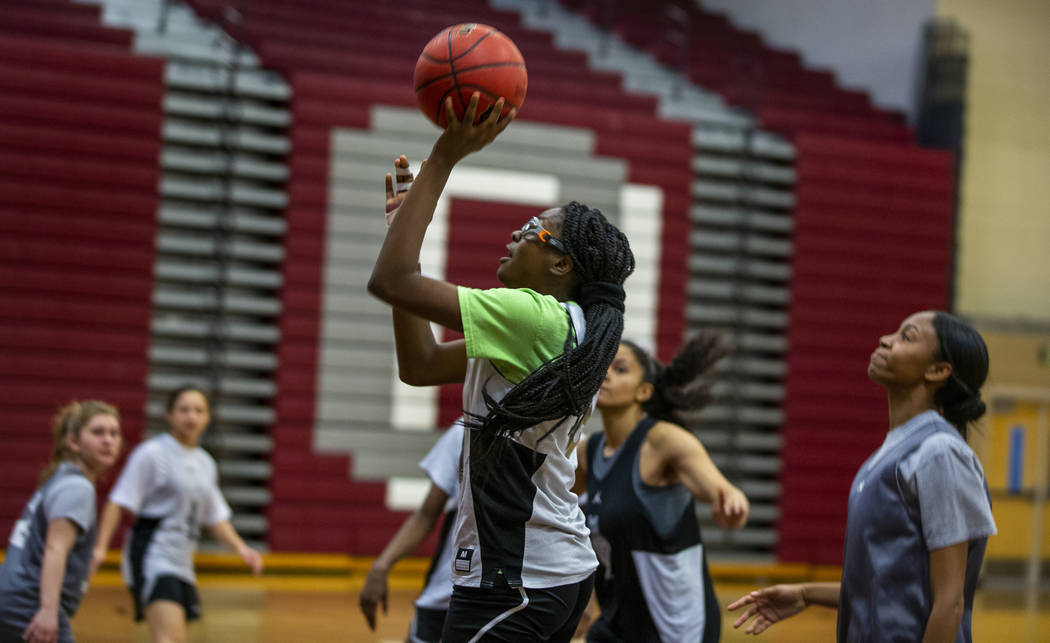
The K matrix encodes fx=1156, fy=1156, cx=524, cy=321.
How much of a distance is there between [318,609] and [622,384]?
14.1 ft

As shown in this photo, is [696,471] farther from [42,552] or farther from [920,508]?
[42,552]

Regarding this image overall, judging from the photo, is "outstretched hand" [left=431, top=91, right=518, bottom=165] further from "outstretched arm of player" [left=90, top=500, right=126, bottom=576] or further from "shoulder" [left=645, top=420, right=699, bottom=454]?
"outstretched arm of player" [left=90, top=500, right=126, bottom=576]

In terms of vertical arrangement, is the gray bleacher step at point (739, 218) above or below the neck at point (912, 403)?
above

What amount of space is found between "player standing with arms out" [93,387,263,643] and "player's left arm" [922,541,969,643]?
3399 mm

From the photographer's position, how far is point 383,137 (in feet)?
29.1

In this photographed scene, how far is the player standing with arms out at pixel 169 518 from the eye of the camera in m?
4.89

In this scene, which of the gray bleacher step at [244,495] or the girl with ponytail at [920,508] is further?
the gray bleacher step at [244,495]

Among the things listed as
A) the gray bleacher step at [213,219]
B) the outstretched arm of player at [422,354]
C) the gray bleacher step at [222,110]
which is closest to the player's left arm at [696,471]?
the outstretched arm of player at [422,354]

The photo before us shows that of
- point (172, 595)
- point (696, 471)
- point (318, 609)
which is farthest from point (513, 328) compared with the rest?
point (318, 609)

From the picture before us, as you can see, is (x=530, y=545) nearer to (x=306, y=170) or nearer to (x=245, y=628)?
(x=245, y=628)

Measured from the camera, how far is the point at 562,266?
2.38m

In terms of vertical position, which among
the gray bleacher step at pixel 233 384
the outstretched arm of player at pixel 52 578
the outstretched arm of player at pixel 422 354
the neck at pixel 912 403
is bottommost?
the outstretched arm of player at pixel 52 578

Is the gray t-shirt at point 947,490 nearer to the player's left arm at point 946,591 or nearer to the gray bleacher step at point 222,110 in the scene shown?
the player's left arm at point 946,591

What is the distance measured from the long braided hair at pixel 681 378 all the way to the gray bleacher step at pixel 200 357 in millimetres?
5171
